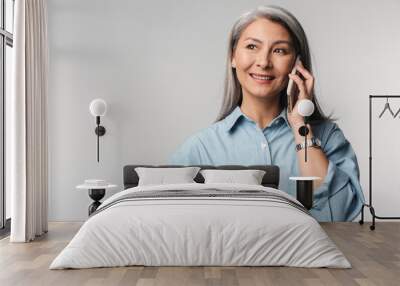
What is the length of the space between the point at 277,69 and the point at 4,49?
3.38 m

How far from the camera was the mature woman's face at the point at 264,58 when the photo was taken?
7625 millimetres

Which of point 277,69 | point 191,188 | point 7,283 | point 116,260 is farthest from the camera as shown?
point 277,69

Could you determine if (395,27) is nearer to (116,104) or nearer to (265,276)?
(116,104)

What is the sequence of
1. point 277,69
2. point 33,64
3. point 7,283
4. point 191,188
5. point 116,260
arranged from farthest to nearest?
point 277,69 < point 33,64 < point 191,188 < point 116,260 < point 7,283

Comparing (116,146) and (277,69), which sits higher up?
(277,69)

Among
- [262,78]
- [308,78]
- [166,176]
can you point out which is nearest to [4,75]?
[166,176]

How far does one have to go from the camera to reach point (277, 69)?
7.64 metres

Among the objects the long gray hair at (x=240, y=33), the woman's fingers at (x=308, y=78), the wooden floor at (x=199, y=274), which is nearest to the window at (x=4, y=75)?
the wooden floor at (x=199, y=274)

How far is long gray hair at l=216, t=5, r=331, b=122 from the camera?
7.73 m

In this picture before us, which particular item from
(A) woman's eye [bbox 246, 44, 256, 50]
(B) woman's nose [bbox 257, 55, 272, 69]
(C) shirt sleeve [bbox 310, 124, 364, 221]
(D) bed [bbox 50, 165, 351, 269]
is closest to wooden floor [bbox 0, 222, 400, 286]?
(D) bed [bbox 50, 165, 351, 269]

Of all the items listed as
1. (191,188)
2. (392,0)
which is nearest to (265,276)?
(191,188)

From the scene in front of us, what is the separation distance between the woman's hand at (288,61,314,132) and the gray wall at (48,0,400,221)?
0.12 metres

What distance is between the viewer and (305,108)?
7.49m

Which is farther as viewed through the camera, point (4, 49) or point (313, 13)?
point (313, 13)
